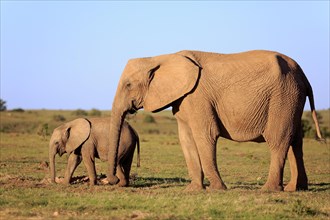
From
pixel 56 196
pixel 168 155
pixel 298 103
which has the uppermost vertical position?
pixel 298 103

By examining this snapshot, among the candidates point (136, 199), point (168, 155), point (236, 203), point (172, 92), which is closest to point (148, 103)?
point (172, 92)

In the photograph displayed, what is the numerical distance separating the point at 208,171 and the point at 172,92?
5.69ft

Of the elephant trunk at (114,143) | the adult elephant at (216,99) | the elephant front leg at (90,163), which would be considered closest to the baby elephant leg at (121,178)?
the elephant front leg at (90,163)

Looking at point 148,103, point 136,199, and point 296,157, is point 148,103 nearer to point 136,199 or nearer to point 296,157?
point 136,199

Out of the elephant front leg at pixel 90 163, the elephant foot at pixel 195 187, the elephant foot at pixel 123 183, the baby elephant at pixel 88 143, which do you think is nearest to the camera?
the elephant foot at pixel 195 187

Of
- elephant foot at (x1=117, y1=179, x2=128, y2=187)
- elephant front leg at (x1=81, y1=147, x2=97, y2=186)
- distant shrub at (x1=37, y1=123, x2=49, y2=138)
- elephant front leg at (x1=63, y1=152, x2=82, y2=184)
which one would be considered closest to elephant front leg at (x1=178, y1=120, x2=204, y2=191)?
elephant foot at (x1=117, y1=179, x2=128, y2=187)

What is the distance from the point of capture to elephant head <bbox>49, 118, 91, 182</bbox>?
16.8 m

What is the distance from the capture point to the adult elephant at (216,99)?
1338cm

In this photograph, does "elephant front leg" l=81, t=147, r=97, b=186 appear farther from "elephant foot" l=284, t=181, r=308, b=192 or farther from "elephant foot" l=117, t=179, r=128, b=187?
"elephant foot" l=284, t=181, r=308, b=192

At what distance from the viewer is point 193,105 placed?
1339 cm

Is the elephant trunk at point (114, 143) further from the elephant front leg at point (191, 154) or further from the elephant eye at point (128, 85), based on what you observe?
the elephant front leg at point (191, 154)

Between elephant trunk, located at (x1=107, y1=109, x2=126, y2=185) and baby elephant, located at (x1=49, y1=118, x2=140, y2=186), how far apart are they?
106 inches

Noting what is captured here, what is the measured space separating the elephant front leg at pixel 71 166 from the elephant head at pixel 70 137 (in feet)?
0.61

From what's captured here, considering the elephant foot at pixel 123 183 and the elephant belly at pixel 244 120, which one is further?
the elephant foot at pixel 123 183
